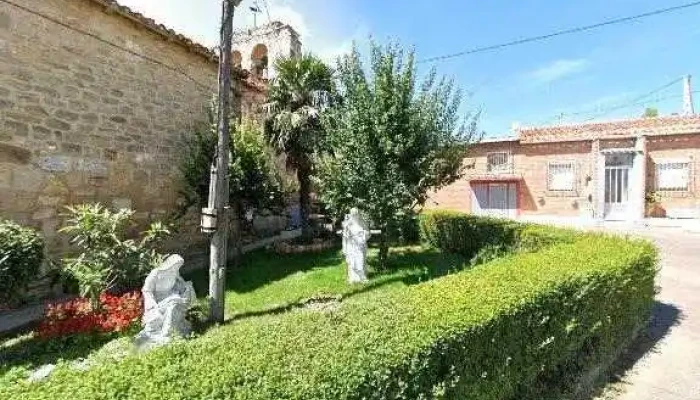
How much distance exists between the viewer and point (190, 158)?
933cm

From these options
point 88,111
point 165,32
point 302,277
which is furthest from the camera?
point 165,32

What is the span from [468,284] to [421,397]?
1.47 m

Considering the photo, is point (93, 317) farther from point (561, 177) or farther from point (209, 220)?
point (561, 177)

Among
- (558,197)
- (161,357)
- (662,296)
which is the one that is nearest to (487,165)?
(558,197)

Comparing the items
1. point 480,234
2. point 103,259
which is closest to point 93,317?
point 103,259

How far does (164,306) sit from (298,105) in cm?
740

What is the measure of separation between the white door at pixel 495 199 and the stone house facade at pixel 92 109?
17.3 m

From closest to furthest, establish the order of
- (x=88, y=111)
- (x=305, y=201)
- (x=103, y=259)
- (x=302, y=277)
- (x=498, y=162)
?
1. (x=103, y=259)
2. (x=88, y=111)
3. (x=302, y=277)
4. (x=305, y=201)
5. (x=498, y=162)

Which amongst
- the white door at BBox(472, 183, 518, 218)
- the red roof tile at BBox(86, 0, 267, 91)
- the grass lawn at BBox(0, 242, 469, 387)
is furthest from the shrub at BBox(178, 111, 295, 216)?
the white door at BBox(472, 183, 518, 218)

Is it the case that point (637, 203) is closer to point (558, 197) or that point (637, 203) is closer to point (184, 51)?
point (558, 197)

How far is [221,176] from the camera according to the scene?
5613mm

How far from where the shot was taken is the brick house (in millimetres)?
18969

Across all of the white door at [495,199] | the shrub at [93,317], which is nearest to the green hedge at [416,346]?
the shrub at [93,317]

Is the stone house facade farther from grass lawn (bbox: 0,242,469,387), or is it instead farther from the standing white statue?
the standing white statue
